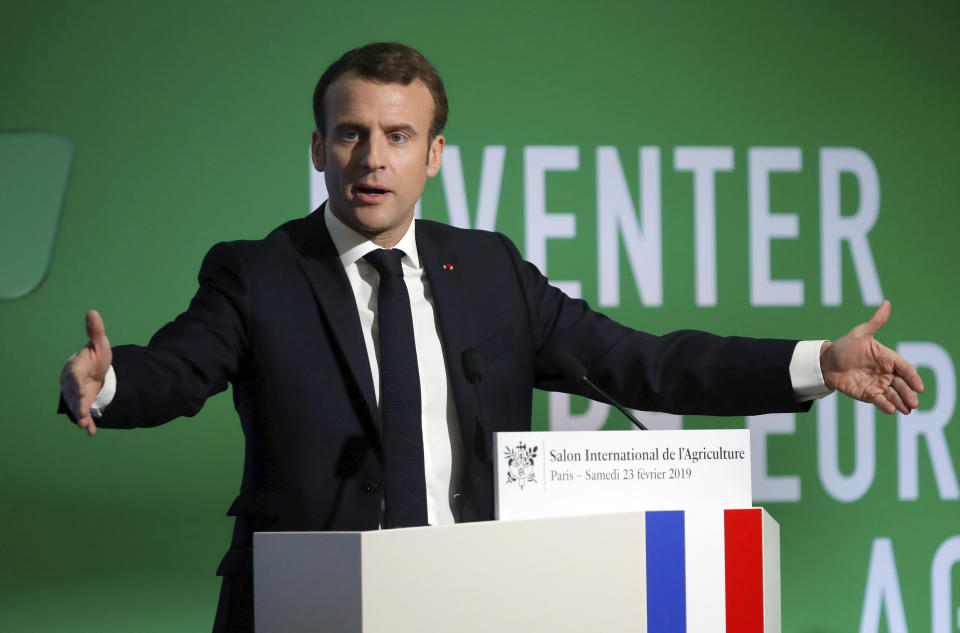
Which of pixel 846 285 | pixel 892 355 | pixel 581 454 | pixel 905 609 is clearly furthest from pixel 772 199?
pixel 581 454

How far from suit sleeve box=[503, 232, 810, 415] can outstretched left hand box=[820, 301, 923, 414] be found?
0.38 feet

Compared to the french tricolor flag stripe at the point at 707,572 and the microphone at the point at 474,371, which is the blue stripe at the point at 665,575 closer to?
the french tricolor flag stripe at the point at 707,572

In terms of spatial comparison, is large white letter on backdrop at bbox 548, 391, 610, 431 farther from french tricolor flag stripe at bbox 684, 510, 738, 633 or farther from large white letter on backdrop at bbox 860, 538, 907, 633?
french tricolor flag stripe at bbox 684, 510, 738, 633

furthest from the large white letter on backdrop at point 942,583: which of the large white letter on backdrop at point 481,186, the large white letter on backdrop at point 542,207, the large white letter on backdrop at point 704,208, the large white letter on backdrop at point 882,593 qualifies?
the large white letter on backdrop at point 481,186

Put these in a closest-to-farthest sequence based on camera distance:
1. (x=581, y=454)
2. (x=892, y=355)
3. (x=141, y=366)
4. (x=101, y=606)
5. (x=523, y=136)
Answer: (x=581, y=454) < (x=141, y=366) < (x=892, y=355) < (x=101, y=606) < (x=523, y=136)

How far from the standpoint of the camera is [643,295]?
3.50 m

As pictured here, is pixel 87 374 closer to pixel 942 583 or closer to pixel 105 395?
pixel 105 395

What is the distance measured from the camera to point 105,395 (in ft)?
5.60

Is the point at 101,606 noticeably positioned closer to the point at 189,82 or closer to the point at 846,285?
the point at 189,82

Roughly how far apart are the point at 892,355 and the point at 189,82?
228cm

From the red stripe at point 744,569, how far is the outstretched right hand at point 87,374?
0.94 metres

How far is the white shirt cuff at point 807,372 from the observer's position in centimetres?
200

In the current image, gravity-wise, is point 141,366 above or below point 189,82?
below

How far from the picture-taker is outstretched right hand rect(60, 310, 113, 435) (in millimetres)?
1570
